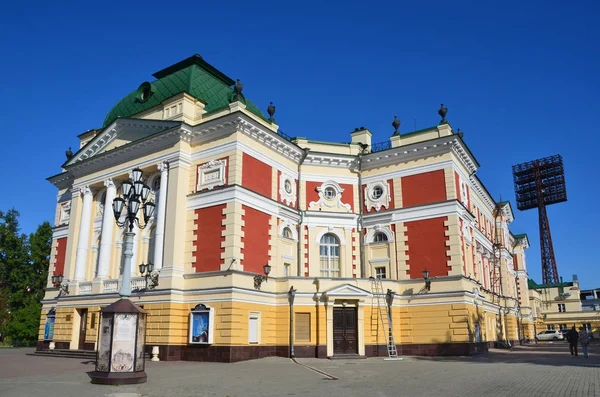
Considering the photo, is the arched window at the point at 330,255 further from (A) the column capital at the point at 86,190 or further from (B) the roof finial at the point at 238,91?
(A) the column capital at the point at 86,190

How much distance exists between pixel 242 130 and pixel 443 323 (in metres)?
14.7

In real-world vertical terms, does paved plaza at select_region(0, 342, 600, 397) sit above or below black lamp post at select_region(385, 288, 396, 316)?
below

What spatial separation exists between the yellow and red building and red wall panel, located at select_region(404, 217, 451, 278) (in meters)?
0.08

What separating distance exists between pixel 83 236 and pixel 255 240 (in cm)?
1195

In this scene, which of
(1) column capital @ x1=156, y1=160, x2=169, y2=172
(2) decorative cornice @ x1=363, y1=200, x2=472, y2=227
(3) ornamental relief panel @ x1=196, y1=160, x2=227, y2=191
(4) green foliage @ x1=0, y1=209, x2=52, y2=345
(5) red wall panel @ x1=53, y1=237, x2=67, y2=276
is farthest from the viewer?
(4) green foliage @ x1=0, y1=209, x2=52, y2=345

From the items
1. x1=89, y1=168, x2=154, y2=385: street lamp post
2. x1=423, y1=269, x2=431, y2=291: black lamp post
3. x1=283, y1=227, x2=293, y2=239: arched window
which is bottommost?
x1=89, y1=168, x2=154, y2=385: street lamp post

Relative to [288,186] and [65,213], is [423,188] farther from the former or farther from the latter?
[65,213]

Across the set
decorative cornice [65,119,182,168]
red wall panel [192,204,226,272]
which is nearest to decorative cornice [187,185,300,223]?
red wall panel [192,204,226,272]

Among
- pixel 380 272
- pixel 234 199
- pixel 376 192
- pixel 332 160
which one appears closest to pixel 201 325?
pixel 234 199

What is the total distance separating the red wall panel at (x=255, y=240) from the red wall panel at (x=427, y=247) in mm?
8314

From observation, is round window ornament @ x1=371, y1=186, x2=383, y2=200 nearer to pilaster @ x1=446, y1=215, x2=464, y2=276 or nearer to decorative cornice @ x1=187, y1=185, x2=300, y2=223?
pilaster @ x1=446, y1=215, x2=464, y2=276

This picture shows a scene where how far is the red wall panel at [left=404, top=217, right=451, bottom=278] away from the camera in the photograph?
91.0 feet

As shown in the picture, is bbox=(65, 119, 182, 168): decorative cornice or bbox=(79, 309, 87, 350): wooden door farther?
bbox=(79, 309, 87, 350): wooden door

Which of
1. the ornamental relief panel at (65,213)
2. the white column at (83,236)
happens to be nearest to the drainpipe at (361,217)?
the white column at (83,236)
